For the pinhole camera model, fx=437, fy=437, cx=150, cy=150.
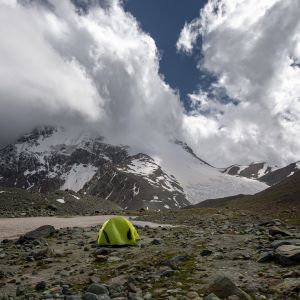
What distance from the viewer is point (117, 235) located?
29.3 metres

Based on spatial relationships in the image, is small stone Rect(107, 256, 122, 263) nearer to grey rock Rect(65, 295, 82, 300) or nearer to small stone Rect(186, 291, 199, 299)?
grey rock Rect(65, 295, 82, 300)

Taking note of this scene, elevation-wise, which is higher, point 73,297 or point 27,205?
point 27,205

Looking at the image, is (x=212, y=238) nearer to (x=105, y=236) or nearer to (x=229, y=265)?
(x=105, y=236)

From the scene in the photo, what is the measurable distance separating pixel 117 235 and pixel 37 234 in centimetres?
780

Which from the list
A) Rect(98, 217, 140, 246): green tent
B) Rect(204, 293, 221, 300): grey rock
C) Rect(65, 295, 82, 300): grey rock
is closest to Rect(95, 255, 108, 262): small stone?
Rect(98, 217, 140, 246): green tent

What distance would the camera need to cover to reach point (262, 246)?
2355 centimetres

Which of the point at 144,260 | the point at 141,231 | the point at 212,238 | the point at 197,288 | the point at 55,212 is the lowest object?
the point at 197,288

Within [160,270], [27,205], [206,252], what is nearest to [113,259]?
[160,270]

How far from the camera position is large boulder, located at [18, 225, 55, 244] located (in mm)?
32037

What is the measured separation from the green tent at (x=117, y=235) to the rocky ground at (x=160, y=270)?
0.72 meters

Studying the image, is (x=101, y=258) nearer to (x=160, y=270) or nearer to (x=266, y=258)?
(x=160, y=270)

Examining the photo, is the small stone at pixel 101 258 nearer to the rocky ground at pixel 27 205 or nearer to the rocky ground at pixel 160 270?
the rocky ground at pixel 160 270

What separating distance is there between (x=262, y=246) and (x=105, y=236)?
35.0 ft

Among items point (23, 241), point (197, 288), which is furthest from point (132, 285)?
point (23, 241)
